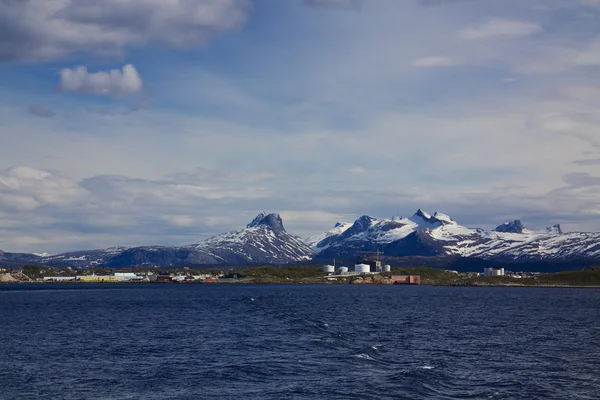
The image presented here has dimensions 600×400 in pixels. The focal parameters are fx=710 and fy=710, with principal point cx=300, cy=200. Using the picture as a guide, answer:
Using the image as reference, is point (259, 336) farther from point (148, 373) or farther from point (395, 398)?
point (395, 398)

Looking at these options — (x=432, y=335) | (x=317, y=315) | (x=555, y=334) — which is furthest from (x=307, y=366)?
(x=317, y=315)

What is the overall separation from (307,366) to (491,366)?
15023 mm

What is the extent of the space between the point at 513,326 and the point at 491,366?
4250cm

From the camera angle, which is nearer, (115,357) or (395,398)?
(395,398)

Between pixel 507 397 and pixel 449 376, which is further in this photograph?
pixel 449 376

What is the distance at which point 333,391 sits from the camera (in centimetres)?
4653

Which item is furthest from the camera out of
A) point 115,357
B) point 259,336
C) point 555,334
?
point 555,334

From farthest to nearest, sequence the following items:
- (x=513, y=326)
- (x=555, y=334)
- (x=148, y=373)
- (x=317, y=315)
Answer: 1. (x=317, y=315)
2. (x=513, y=326)
3. (x=555, y=334)
4. (x=148, y=373)

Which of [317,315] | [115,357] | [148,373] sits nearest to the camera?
[148,373]

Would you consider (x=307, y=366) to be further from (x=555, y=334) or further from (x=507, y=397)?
(x=555, y=334)

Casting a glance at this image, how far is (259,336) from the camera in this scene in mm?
80125

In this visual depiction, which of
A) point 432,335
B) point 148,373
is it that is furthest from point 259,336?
point 148,373

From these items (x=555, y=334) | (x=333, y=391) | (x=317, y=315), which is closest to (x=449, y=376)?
(x=333, y=391)

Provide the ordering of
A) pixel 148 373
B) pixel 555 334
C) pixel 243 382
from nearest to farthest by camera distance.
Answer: pixel 243 382 < pixel 148 373 < pixel 555 334
